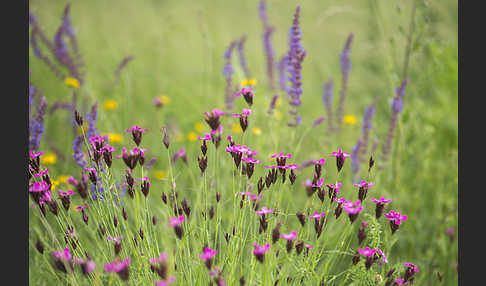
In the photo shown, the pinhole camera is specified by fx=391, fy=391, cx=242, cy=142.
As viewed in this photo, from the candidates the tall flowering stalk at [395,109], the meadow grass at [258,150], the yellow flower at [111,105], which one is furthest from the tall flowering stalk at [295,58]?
the yellow flower at [111,105]

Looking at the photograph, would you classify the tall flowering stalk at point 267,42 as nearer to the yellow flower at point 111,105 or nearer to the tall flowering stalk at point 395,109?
the tall flowering stalk at point 395,109

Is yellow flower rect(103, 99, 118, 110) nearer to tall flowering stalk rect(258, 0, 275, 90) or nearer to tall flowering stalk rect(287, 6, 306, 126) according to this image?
tall flowering stalk rect(258, 0, 275, 90)

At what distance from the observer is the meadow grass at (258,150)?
48.9 inches

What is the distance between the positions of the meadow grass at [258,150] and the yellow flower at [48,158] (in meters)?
0.05

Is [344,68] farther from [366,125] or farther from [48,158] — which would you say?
[48,158]

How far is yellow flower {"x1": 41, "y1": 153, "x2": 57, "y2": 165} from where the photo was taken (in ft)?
7.54

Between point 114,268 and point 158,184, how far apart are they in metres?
1.86

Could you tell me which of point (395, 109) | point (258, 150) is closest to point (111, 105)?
point (258, 150)

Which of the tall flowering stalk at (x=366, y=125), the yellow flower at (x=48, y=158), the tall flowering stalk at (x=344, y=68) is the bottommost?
the yellow flower at (x=48, y=158)

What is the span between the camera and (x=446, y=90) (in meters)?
3.46

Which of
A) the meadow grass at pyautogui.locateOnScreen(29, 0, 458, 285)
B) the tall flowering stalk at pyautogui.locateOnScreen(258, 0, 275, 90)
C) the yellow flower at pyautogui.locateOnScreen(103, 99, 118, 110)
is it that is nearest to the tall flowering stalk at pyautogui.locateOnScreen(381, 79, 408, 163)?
the meadow grass at pyautogui.locateOnScreen(29, 0, 458, 285)

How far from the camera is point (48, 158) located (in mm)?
2355

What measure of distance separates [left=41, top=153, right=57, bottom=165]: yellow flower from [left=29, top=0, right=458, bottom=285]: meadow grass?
0.05m

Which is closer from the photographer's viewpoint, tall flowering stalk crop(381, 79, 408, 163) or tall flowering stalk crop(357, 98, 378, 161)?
tall flowering stalk crop(381, 79, 408, 163)
